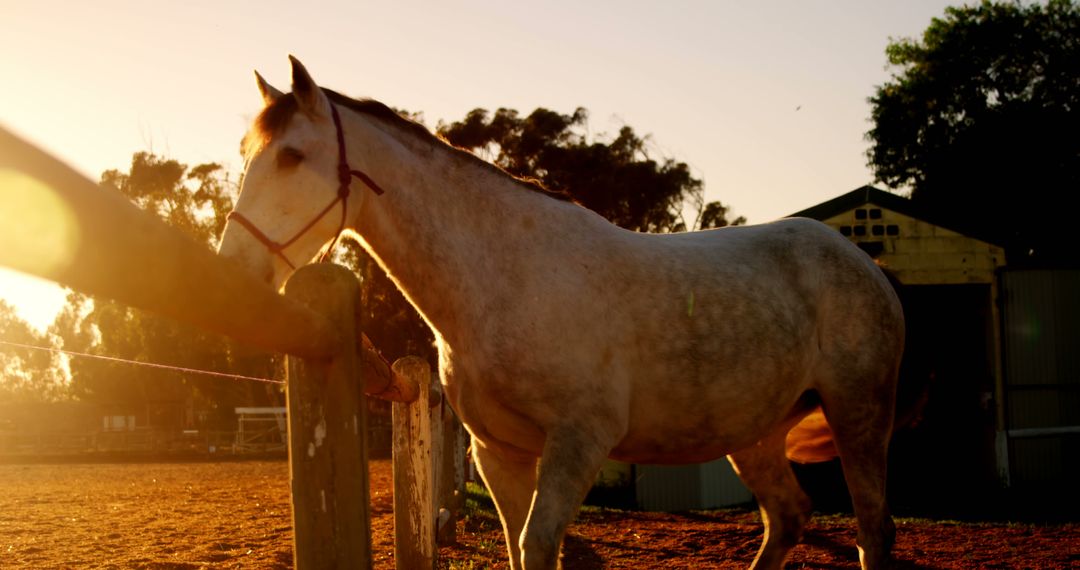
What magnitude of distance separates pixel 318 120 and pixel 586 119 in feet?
74.3

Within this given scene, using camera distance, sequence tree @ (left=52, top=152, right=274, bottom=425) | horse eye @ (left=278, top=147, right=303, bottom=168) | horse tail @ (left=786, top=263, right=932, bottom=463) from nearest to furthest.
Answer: horse eye @ (left=278, top=147, right=303, bottom=168), horse tail @ (left=786, top=263, right=932, bottom=463), tree @ (left=52, top=152, right=274, bottom=425)

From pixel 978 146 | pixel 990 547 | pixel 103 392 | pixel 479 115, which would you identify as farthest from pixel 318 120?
pixel 103 392

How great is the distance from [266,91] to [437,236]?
0.89 m

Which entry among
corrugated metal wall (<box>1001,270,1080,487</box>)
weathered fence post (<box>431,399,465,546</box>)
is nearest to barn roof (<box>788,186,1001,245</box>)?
corrugated metal wall (<box>1001,270,1080,487</box>)

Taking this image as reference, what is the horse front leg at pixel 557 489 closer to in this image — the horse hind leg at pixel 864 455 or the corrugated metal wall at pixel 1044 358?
the horse hind leg at pixel 864 455

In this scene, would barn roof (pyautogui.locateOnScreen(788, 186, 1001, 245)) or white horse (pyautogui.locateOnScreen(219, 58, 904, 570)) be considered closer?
white horse (pyautogui.locateOnScreen(219, 58, 904, 570))

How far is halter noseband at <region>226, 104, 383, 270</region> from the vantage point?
10.6 feet

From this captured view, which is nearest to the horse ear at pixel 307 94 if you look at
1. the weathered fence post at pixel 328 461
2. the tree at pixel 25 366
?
the weathered fence post at pixel 328 461

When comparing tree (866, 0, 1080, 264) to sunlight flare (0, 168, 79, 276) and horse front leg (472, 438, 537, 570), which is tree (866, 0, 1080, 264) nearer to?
horse front leg (472, 438, 537, 570)

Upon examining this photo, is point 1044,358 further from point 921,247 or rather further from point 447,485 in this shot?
point 447,485

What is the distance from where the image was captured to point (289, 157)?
341cm

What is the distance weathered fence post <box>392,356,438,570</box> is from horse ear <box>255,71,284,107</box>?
7.45 ft

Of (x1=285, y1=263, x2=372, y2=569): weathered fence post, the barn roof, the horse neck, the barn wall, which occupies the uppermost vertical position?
the barn roof

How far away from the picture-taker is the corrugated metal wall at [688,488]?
498 inches
